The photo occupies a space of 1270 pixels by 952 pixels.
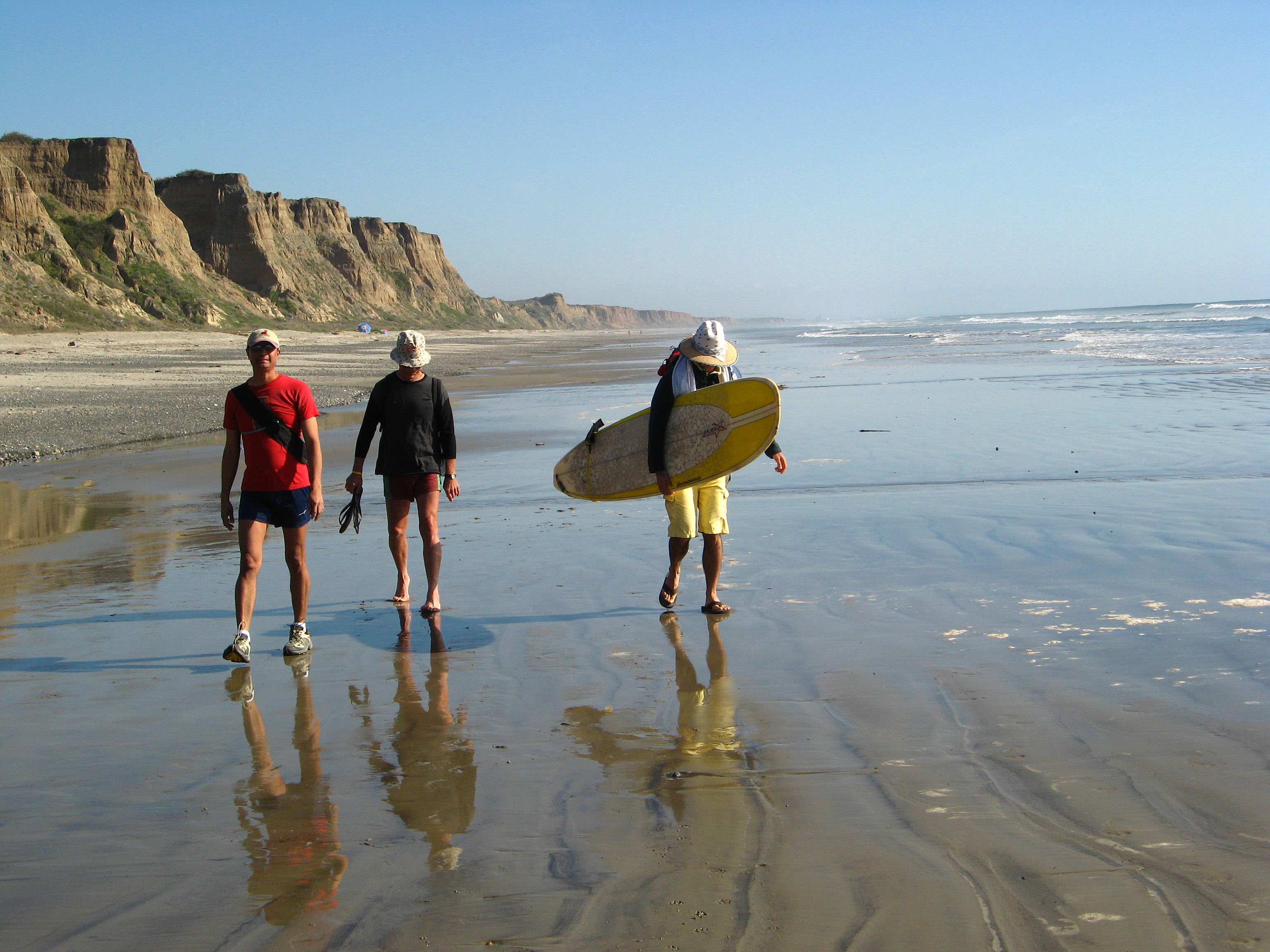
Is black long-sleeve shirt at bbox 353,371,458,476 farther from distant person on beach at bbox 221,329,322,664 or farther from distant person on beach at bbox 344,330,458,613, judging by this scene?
distant person on beach at bbox 221,329,322,664

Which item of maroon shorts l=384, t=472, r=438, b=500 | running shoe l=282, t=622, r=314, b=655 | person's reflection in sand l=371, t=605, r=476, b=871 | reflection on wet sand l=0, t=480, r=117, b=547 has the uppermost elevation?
maroon shorts l=384, t=472, r=438, b=500

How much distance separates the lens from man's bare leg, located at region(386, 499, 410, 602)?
5297 mm

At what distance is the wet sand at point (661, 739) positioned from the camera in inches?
92.1

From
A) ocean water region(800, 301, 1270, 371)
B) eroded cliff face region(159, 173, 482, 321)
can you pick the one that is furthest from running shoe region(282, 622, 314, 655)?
eroded cliff face region(159, 173, 482, 321)

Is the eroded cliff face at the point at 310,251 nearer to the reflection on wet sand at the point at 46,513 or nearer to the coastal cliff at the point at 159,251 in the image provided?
the coastal cliff at the point at 159,251

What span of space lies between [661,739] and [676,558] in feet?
5.94

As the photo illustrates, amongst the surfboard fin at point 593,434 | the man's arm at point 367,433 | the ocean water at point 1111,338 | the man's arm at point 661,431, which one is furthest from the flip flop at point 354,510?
the ocean water at point 1111,338

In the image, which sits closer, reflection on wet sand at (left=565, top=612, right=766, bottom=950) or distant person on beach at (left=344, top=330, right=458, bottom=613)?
reflection on wet sand at (left=565, top=612, right=766, bottom=950)

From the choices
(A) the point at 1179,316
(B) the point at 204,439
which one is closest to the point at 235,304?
(B) the point at 204,439

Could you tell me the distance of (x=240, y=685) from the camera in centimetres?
411

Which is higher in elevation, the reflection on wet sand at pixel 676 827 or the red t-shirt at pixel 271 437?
the red t-shirt at pixel 271 437

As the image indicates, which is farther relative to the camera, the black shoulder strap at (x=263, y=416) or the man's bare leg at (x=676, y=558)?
the man's bare leg at (x=676, y=558)

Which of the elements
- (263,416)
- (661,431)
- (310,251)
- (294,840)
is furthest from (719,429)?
(310,251)

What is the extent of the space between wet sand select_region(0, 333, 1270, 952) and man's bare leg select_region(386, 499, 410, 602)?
128 millimetres
